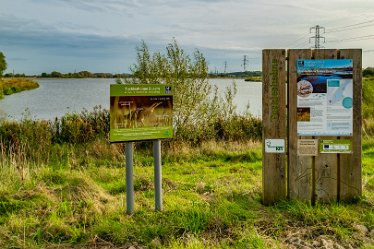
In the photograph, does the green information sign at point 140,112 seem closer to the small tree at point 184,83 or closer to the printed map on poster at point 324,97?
the printed map on poster at point 324,97

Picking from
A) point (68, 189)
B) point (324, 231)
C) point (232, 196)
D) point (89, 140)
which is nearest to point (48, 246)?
point (68, 189)

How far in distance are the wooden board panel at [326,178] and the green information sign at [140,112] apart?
2131 millimetres

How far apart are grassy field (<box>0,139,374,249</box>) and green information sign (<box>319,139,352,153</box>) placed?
735 millimetres

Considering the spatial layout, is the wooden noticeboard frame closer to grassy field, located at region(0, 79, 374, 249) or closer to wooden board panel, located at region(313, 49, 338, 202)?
wooden board panel, located at region(313, 49, 338, 202)

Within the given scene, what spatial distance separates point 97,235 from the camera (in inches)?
179

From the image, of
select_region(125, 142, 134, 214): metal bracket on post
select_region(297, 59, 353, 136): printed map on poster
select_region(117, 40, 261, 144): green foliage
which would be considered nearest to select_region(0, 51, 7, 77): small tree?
select_region(117, 40, 261, 144): green foliage

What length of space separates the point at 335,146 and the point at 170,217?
2470 mm

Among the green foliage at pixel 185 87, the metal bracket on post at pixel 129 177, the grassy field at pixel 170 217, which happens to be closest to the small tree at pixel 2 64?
the green foliage at pixel 185 87

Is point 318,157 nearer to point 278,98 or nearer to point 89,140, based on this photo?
point 278,98

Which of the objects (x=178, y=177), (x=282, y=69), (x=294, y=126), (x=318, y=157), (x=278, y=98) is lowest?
(x=178, y=177)

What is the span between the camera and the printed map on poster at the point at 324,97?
5449mm

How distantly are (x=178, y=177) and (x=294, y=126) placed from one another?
3.23m

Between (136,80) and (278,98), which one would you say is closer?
(278,98)

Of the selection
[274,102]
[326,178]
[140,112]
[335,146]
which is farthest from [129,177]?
[335,146]
